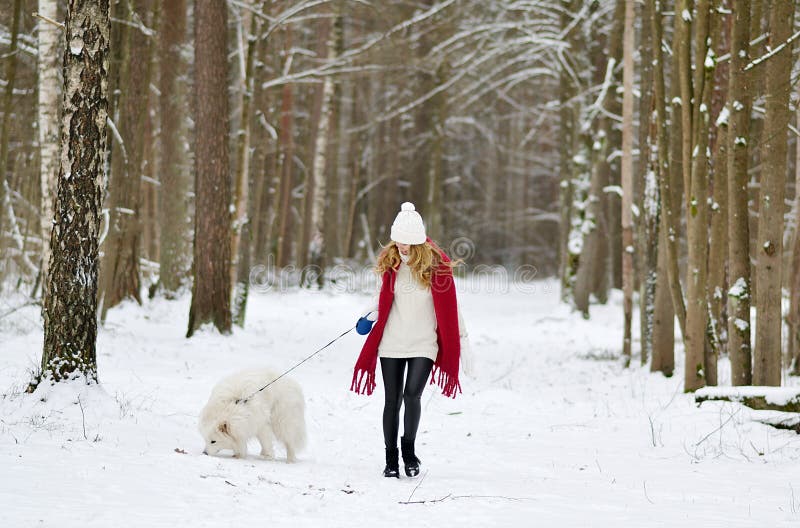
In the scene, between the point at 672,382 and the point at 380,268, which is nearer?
the point at 380,268

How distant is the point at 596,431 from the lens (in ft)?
27.6

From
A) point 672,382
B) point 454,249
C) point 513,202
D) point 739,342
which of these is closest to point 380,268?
point 739,342

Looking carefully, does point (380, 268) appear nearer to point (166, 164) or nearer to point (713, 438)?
point (713, 438)

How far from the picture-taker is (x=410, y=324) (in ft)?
19.6

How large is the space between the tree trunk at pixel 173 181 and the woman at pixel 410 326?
11.2 meters

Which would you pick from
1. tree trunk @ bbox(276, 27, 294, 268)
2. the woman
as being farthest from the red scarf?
tree trunk @ bbox(276, 27, 294, 268)

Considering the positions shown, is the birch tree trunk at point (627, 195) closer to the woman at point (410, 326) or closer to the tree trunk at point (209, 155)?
the tree trunk at point (209, 155)

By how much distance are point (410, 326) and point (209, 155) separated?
752 cm

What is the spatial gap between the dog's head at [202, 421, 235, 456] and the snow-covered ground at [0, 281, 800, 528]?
0.12 metres

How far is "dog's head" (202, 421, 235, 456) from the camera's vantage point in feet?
19.5

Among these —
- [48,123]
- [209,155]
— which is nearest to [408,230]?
[209,155]

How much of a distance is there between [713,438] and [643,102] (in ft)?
23.9

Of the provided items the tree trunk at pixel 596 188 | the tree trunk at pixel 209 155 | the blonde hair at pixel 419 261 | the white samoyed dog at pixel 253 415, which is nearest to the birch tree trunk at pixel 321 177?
the tree trunk at pixel 596 188

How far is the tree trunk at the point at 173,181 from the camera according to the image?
1607 centimetres
